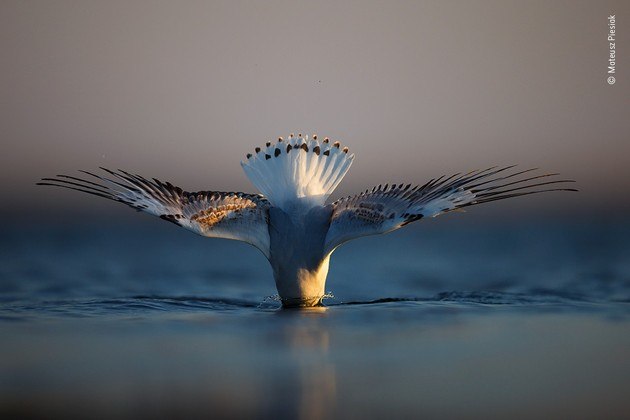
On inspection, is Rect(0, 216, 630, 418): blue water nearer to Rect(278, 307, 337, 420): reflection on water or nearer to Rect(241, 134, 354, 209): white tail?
Rect(278, 307, 337, 420): reflection on water

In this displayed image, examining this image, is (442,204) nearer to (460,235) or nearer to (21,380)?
(21,380)

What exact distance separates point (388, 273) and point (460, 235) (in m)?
4.71

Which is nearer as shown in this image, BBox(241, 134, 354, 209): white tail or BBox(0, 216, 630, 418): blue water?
BBox(0, 216, 630, 418): blue water

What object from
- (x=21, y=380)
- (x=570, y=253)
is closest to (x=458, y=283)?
(x=570, y=253)

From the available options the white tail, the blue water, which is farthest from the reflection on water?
the white tail

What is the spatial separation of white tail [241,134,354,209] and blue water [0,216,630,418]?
108cm

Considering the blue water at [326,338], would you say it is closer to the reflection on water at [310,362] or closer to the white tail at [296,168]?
the reflection on water at [310,362]

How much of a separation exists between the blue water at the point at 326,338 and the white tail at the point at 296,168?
1.08 meters

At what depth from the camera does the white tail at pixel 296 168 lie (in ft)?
29.7

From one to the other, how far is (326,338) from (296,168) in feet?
6.92

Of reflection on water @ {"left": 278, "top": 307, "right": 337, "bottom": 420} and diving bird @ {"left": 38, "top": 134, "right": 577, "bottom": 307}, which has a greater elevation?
diving bird @ {"left": 38, "top": 134, "right": 577, "bottom": 307}

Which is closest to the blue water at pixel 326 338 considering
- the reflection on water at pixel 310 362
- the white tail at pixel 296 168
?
the reflection on water at pixel 310 362

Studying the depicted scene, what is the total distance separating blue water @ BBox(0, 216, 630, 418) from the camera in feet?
17.8

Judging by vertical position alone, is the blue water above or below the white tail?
below
